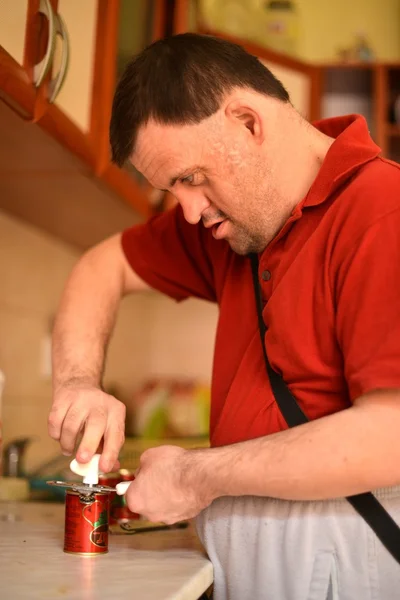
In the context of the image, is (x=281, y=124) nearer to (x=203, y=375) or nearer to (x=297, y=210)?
(x=297, y=210)

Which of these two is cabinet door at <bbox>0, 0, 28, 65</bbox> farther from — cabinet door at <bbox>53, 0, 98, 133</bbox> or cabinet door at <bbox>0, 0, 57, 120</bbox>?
cabinet door at <bbox>53, 0, 98, 133</bbox>

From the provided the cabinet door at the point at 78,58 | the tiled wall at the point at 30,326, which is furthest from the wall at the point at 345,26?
the cabinet door at the point at 78,58

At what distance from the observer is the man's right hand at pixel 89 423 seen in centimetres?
100

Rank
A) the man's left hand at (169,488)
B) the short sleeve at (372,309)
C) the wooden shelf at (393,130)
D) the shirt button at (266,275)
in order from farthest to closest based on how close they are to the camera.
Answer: the wooden shelf at (393,130), the shirt button at (266,275), the man's left hand at (169,488), the short sleeve at (372,309)

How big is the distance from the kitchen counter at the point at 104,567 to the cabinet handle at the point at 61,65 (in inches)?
27.7

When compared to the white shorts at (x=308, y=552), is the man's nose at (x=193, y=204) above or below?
above

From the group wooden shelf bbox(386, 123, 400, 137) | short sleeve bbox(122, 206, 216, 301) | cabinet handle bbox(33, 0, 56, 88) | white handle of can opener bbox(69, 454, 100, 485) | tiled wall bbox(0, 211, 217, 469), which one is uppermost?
cabinet handle bbox(33, 0, 56, 88)

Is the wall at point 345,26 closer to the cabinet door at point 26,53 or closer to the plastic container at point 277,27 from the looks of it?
the plastic container at point 277,27

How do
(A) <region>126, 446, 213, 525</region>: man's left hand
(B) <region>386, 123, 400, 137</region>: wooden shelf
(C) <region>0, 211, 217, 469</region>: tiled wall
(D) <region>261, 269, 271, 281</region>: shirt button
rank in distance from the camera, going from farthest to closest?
(B) <region>386, 123, 400, 137</region>: wooden shelf
(C) <region>0, 211, 217, 469</region>: tiled wall
(D) <region>261, 269, 271, 281</region>: shirt button
(A) <region>126, 446, 213, 525</region>: man's left hand

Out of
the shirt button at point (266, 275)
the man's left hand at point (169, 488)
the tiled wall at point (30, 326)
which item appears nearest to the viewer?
the man's left hand at point (169, 488)

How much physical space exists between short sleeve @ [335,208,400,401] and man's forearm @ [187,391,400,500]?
34 millimetres

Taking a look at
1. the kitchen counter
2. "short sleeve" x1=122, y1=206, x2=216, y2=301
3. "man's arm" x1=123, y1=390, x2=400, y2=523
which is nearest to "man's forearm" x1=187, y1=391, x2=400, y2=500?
"man's arm" x1=123, y1=390, x2=400, y2=523

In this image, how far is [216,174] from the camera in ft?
3.42

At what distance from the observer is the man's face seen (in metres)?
1.02
